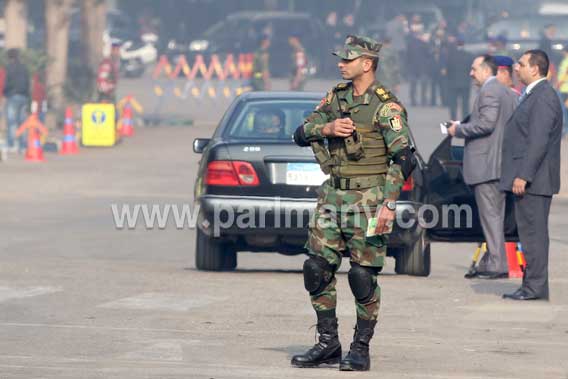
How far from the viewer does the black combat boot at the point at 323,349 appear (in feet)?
25.8

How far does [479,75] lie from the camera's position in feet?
39.1

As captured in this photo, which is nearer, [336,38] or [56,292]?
[56,292]

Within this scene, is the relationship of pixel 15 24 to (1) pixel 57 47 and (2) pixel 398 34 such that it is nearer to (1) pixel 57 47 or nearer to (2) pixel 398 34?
(1) pixel 57 47

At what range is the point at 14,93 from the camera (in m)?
26.1

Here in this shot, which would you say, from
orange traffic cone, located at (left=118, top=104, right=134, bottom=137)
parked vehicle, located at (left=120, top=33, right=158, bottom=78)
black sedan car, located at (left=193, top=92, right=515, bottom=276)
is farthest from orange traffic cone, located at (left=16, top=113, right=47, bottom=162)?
parked vehicle, located at (left=120, top=33, right=158, bottom=78)

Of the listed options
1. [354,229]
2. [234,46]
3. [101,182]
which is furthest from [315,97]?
[234,46]

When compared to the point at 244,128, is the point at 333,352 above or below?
below

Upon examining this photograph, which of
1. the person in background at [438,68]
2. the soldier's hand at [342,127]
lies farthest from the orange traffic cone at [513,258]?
the person in background at [438,68]

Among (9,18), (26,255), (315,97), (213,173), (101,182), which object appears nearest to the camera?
(213,173)

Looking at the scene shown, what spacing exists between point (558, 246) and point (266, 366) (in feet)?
25.5

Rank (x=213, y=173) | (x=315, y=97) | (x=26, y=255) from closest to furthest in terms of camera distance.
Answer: (x=213, y=173)
(x=315, y=97)
(x=26, y=255)

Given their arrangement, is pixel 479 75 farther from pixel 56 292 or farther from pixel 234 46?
pixel 234 46

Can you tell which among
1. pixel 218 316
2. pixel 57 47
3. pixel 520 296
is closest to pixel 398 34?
pixel 57 47

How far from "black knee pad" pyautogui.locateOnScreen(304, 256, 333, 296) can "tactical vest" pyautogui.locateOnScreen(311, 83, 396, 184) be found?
0.45 meters
